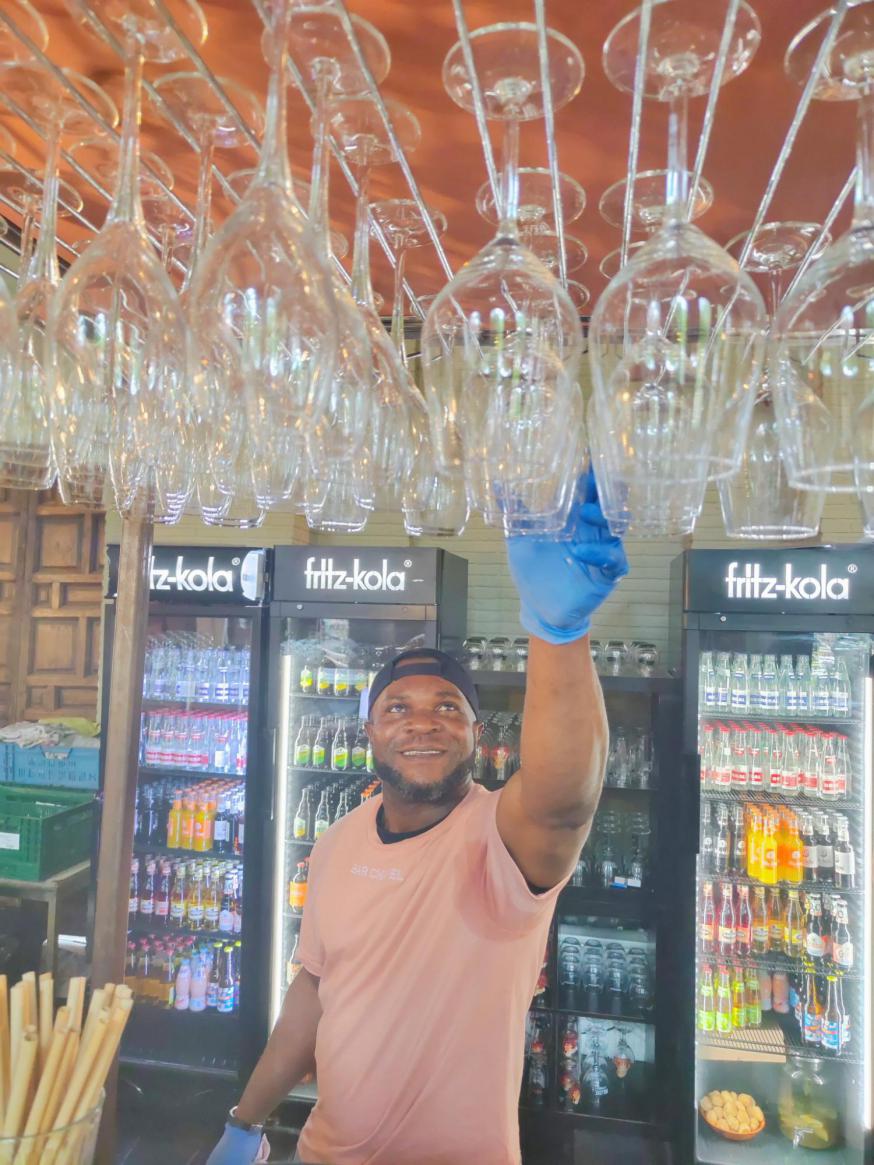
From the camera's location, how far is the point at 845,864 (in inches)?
123

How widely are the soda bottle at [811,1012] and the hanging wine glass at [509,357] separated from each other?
10.5 feet

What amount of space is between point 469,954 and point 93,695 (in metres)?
4.30

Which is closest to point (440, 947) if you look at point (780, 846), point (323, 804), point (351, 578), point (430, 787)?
point (430, 787)

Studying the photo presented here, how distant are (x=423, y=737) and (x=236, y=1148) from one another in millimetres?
1011

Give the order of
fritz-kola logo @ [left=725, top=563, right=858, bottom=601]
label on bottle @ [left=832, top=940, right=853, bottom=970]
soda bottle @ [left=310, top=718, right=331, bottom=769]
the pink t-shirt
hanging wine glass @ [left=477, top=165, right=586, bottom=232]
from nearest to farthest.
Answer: hanging wine glass @ [left=477, top=165, right=586, bottom=232]
the pink t-shirt
fritz-kola logo @ [left=725, top=563, right=858, bottom=601]
label on bottle @ [left=832, top=940, right=853, bottom=970]
soda bottle @ [left=310, top=718, right=331, bottom=769]

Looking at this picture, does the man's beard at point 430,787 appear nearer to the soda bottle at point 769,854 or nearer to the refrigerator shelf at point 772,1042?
the soda bottle at point 769,854

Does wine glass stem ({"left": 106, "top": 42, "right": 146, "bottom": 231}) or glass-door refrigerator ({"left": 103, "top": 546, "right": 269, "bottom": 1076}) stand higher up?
wine glass stem ({"left": 106, "top": 42, "right": 146, "bottom": 231})

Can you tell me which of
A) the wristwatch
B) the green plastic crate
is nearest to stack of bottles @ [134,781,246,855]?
the green plastic crate

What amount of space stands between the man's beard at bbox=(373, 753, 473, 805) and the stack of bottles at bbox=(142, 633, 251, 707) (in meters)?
1.85

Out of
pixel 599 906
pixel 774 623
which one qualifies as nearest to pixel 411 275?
pixel 774 623

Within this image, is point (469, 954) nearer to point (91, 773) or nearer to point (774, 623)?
point (774, 623)

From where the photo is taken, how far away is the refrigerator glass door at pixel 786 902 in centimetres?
313

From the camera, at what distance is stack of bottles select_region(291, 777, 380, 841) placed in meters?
3.56

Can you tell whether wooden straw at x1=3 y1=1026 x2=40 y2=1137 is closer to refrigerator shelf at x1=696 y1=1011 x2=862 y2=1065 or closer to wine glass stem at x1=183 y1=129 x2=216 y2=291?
wine glass stem at x1=183 y1=129 x2=216 y2=291
